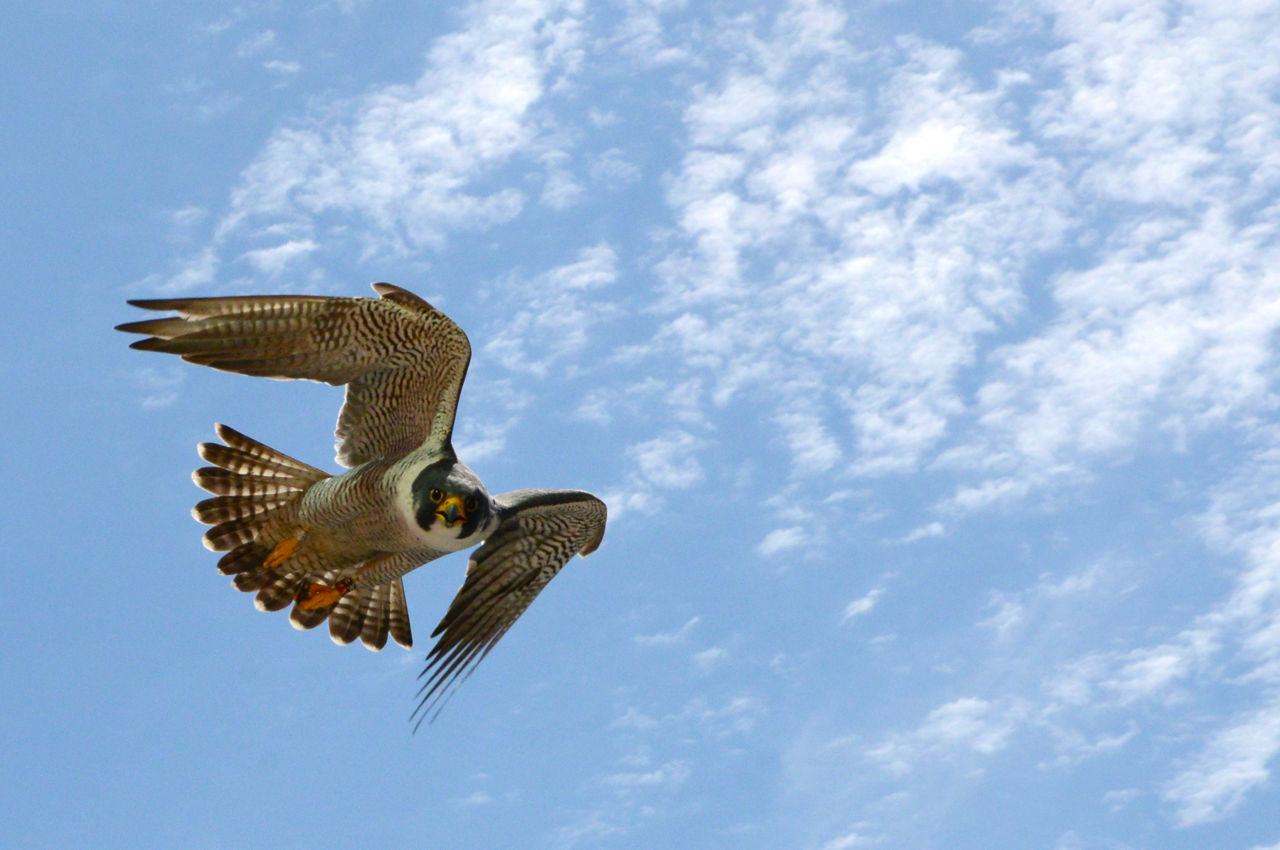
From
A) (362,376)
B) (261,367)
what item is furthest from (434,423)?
(261,367)

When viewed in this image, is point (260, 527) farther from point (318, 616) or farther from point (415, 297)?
point (415, 297)

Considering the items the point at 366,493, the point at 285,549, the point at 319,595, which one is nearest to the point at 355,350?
the point at 366,493

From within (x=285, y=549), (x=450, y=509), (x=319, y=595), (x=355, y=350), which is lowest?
(x=450, y=509)

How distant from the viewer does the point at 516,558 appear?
547 inches

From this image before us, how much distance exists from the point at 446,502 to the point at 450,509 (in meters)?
0.07

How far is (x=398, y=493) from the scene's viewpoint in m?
12.7

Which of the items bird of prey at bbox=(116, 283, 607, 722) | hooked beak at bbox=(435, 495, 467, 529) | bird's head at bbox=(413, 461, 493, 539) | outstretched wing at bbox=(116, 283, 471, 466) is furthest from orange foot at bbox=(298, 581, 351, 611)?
hooked beak at bbox=(435, 495, 467, 529)

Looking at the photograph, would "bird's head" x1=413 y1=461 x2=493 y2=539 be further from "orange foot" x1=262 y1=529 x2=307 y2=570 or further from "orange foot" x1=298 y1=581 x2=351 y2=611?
"orange foot" x1=298 y1=581 x2=351 y2=611

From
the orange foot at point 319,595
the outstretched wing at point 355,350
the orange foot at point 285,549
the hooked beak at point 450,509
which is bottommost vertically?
the hooked beak at point 450,509

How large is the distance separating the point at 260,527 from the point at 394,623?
1.72 m

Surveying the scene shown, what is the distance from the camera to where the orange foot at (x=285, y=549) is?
13.4 meters

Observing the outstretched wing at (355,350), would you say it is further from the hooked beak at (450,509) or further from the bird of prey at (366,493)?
the hooked beak at (450,509)

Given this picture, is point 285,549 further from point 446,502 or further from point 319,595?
point 446,502

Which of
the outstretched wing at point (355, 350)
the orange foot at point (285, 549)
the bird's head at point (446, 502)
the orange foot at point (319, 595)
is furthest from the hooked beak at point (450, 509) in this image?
the orange foot at point (319, 595)
